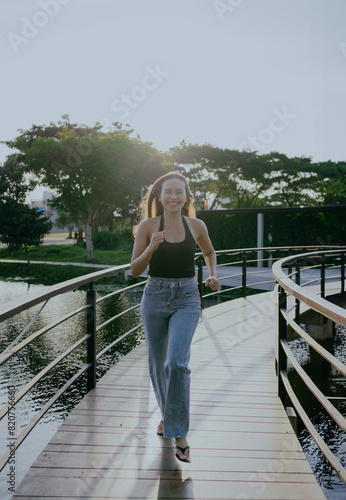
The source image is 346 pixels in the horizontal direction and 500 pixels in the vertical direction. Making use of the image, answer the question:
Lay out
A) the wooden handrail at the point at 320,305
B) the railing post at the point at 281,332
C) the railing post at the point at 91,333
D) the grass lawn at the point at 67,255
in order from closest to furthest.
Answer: the wooden handrail at the point at 320,305 < the railing post at the point at 281,332 < the railing post at the point at 91,333 < the grass lawn at the point at 67,255

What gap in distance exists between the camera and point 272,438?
2615 mm

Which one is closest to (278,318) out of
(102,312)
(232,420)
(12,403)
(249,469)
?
(232,420)

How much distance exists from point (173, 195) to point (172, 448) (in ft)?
4.68

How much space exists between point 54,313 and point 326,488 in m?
11.1

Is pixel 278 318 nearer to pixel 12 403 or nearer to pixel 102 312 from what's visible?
pixel 12 403

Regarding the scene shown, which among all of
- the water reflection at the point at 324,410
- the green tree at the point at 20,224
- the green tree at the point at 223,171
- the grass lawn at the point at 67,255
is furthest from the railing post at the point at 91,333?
the green tree at the point at 223,171

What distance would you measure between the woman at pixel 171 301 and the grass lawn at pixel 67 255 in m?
24.4

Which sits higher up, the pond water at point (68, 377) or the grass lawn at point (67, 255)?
the grass lawn at point (67, 255)

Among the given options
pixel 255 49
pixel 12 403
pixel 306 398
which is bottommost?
pixel 306 398

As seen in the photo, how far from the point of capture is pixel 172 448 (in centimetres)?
242

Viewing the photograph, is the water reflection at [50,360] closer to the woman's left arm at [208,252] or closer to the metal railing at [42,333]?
the metal railing at [42,333]

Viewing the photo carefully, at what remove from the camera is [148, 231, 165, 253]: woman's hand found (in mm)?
2268

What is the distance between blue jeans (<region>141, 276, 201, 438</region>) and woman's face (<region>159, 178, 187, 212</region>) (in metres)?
0.42

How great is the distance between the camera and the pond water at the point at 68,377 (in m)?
5.34
